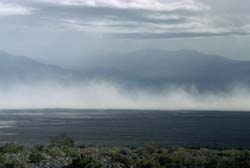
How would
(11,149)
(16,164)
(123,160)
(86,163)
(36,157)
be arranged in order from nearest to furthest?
1. (86,163)
2. (16,164)
3. (123,160)
4. (36,157)
5. (11,149)

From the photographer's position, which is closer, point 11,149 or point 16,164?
point 16,164

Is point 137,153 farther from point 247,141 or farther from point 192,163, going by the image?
point 247,141

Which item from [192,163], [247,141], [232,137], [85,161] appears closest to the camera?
[85,161]

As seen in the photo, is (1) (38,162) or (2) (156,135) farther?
(2) (156,135)

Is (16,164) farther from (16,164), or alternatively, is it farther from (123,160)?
(123,160)

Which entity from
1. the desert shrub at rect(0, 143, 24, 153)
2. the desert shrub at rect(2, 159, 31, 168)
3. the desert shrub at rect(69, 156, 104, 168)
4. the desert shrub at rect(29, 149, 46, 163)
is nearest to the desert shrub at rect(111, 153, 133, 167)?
the desert shrub at rect(69, 156, 104, 168)

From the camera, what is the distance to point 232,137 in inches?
4852

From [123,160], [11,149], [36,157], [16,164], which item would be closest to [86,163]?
[123,160]

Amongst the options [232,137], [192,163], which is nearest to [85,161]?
[192,163]

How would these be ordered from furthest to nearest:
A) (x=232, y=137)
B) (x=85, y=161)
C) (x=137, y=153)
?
(x=232, y=137) → (x=137, y=153) → (x=85, y=161)

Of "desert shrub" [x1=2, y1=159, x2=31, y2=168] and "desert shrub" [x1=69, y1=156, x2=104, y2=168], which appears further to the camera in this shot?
"desert shrub" [x1=2, y1=159, x2=31, y2=168]

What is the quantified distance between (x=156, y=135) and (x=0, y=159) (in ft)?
319

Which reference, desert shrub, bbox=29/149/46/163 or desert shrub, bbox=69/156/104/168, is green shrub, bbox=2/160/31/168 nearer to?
desert shrub, bbox=29/149/46/163

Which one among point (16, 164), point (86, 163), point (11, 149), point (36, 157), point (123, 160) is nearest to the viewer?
point (86, 163)
